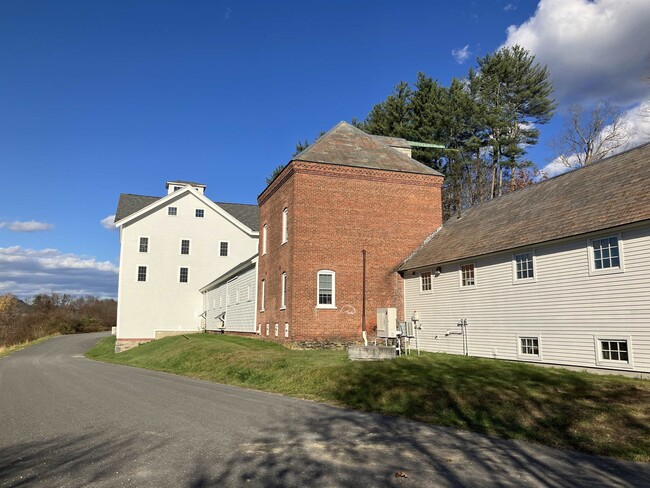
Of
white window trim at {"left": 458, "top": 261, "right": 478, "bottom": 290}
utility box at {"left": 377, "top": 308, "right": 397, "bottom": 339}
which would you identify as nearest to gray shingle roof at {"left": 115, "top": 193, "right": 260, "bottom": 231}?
utility box at {"left": 377, "top": 308, "right": 397, "bottom": 339}

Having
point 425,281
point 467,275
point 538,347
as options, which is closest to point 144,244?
point 425,281

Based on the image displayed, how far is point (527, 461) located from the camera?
736cm

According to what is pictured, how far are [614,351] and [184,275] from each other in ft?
114

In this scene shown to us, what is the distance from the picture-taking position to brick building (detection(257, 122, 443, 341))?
24391mm

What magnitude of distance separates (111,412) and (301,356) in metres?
9.30

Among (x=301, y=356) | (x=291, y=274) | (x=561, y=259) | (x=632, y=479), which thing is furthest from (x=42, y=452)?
(x=291, y=274)

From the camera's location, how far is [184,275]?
43.2 m

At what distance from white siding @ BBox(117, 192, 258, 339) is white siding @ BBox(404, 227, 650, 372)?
25236 millimetres

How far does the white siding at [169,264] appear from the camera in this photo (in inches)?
1607

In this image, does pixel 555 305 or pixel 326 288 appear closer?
pixel 555 305

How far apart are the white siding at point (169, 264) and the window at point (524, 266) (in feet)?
98.1

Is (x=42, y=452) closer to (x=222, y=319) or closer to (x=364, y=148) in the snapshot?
(x=364, y=148)

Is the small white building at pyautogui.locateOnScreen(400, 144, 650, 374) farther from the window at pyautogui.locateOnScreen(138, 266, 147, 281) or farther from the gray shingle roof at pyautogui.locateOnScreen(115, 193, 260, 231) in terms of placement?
the gray shingle roof at pyautogui.locateOnScreen(115, 193, 260, 231)

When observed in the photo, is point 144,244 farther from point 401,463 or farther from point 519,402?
point 401,463
